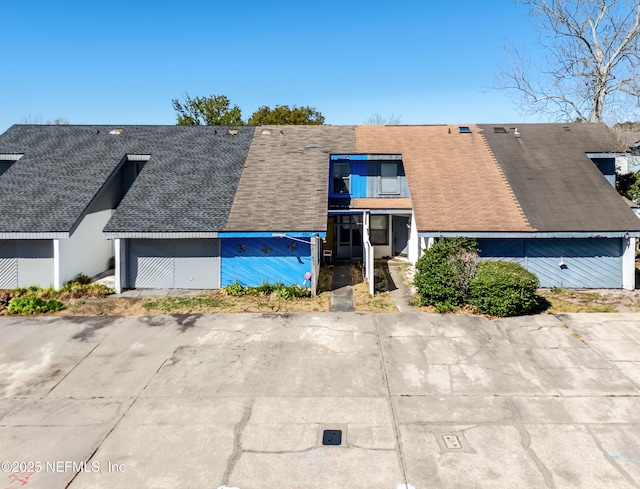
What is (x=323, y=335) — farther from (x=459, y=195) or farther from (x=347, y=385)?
(x=459, y=195)

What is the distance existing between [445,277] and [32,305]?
13.5 metres

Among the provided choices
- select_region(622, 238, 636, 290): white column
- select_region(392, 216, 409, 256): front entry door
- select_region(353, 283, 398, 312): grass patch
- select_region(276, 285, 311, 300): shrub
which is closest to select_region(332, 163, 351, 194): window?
select_region(392, 216, 409, 256): front entry door

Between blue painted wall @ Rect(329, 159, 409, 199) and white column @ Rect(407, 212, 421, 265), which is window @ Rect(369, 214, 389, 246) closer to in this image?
blue painted wall @ Rect(329, 159, 409, 199)

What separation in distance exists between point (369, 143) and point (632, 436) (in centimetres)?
1709

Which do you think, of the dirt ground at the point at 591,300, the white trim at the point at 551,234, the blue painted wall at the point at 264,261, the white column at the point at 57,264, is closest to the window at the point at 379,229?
the white trim at the point at 551,234

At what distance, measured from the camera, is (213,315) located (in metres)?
13.6

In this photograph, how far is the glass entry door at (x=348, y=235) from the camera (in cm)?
2175

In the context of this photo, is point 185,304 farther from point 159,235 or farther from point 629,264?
point 629,264

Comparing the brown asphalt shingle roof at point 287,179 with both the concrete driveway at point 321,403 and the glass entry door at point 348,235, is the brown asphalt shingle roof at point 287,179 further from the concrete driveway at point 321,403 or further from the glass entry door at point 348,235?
the concrete driveway at point 321,403

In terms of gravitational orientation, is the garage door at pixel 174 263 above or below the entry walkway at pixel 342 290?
above

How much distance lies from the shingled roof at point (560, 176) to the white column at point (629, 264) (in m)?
0.77

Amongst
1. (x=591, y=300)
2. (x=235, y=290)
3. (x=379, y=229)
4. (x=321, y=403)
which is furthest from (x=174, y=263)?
(x=591, y=300)

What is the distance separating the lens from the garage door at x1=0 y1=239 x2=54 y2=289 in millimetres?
16156

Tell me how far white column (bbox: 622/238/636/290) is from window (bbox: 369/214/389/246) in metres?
9.93
